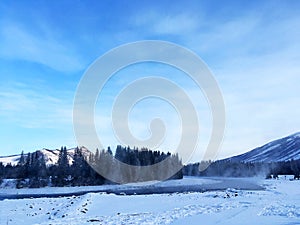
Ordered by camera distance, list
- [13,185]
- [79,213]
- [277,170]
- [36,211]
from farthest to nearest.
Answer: [277,170]
[13,185]
[36,211]
[79,213]

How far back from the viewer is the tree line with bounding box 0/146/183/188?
9724 cm

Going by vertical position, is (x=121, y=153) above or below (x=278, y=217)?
above

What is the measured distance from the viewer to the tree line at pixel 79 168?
319 feet

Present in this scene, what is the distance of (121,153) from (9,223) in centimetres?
9527

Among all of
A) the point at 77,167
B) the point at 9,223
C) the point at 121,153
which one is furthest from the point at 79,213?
the point at 121,153

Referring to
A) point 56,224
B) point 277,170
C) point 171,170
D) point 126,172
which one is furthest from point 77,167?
point 277,170

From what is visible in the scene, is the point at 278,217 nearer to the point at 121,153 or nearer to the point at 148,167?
the point at 148,167

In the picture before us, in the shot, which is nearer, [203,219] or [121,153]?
[203,219]

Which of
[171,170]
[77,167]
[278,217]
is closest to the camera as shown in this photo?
[278,217]

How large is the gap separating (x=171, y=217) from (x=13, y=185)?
3470 inches

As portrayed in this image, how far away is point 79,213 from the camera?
22266 millimetres

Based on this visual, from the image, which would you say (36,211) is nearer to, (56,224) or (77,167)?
(56,224)

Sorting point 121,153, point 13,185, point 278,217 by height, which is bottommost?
point 278,217

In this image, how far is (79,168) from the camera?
104000 mm
